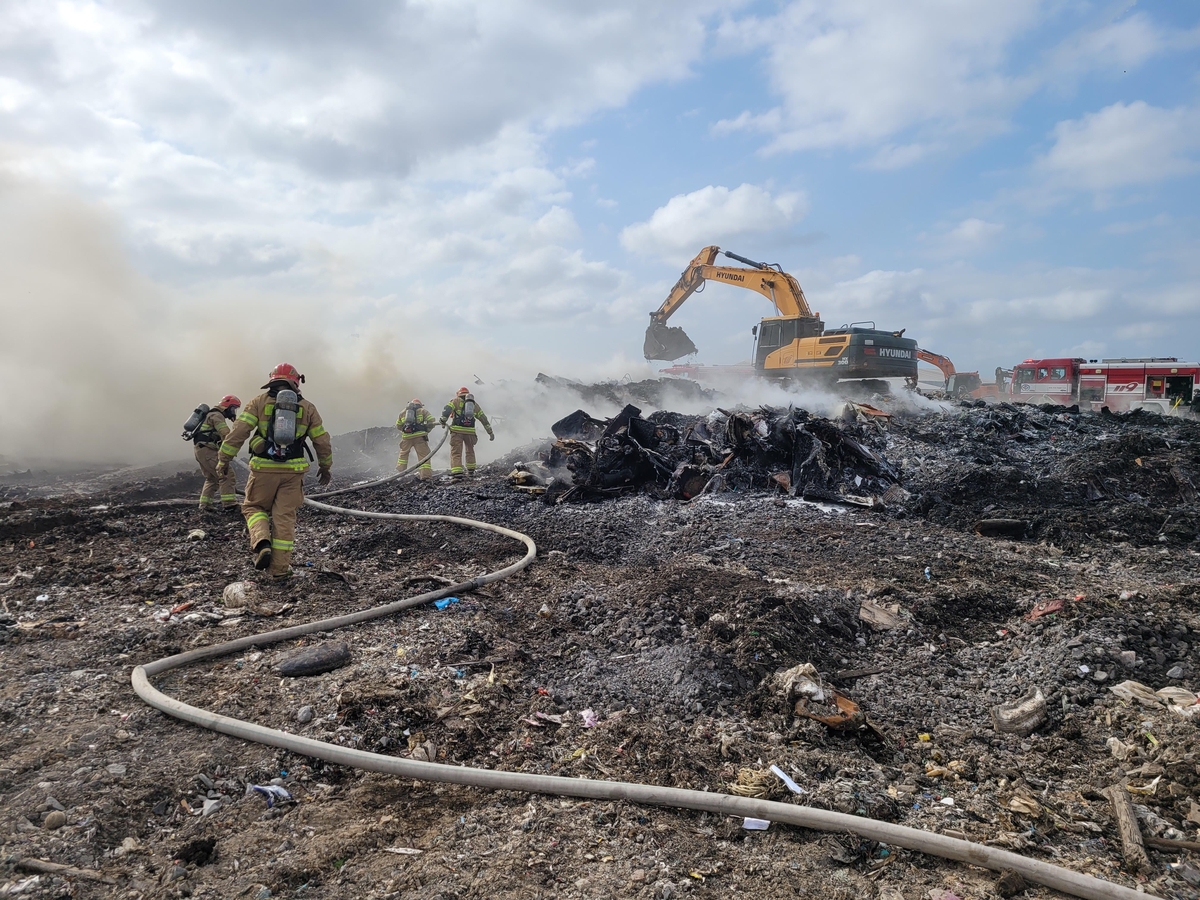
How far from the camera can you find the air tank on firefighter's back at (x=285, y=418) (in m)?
5.58

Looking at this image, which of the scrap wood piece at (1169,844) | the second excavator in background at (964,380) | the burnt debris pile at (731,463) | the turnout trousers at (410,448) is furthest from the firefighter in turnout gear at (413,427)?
the second excavator in background at (964,380)

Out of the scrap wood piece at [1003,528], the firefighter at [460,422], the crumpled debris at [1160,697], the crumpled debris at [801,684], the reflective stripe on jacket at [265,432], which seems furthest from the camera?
the firefighter at [460,422]

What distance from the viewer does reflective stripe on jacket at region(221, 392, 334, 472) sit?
223 inches

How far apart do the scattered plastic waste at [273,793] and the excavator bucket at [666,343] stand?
18132 mm

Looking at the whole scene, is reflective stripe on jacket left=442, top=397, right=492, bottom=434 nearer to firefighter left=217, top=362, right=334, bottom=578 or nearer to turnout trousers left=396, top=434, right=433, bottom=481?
turnout trousers left=396, top=434, right=433, bottom=481

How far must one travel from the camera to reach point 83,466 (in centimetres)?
1642

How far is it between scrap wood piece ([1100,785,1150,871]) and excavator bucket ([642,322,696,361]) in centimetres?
1776

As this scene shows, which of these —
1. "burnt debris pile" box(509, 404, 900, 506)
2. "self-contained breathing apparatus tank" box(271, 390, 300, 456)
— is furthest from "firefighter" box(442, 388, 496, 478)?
"self-contained breathing apparatus tank" box(271, 390, 300, 456)

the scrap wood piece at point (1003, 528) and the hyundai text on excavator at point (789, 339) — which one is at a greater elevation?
the hyundai text on excavator at point (789, 339)

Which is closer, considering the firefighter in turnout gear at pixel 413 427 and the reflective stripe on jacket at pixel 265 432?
the reflective stripe on jacket at pixel 265 432

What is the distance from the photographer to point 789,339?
16625 millimetres

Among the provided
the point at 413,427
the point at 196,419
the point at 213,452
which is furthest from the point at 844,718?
the point at 413,427

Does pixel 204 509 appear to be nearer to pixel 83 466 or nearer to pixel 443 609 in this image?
pixel 443 609

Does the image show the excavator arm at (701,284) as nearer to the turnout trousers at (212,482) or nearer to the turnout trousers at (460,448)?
the turnout trousers at (460,448)
